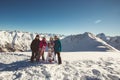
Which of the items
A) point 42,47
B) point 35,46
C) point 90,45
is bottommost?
point 42,47

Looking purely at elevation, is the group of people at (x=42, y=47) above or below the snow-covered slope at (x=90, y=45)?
below

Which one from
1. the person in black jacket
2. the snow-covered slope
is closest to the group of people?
the person in black jacket

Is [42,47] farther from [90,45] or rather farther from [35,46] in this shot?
[90,45]

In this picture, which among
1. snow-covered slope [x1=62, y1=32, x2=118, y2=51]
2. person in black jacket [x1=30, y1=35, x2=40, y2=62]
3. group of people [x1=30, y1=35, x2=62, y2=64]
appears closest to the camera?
group of people [x1=30, y1=35, x2=62, y2=64]

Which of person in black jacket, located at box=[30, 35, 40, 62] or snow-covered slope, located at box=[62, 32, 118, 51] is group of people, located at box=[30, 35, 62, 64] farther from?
snow-covered slope, located at box=[62, 32, 118, 51]

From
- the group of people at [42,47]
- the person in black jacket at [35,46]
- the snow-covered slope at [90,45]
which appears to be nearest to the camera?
the group of people at [42,47]

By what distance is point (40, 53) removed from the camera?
15.2 metres

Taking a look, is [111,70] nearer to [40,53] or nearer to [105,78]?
[105,78]

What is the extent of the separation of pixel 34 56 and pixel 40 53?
83cm

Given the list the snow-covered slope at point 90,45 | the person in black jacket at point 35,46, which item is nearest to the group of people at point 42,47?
the person in black jacket at point 35,46

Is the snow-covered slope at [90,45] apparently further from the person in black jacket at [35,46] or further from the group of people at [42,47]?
the person in black jacket at [35,46]

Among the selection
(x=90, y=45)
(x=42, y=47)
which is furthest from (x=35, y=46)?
(x=90, y=45)

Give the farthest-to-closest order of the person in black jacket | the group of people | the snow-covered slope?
the snow-covered slope < the person in black jacket < the group of people

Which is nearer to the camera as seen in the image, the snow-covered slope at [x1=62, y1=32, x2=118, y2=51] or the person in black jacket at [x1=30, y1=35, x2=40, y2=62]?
the person in black jacket at [x1=30, y1=35, x2=40, y2=62]
